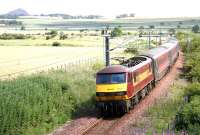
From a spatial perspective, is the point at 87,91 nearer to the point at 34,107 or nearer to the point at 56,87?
the point at 56,87

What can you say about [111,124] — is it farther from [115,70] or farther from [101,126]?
[115,70]

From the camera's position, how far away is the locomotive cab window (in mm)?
27156

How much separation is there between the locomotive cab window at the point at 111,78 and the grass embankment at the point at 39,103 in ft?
8.05

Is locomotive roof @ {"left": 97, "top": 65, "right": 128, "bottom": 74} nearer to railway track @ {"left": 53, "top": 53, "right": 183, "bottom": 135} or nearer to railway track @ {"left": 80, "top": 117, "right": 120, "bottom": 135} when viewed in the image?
railway track @ {"left": 53, "top": 53, "right": 183, "bottom": 135}

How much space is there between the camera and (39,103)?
24906 millimetres

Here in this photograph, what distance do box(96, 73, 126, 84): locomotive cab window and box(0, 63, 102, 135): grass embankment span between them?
2455mm

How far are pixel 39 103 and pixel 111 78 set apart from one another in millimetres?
4500

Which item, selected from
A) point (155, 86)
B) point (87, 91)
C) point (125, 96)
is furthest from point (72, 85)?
point (155, 86)

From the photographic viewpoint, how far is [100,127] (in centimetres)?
2431

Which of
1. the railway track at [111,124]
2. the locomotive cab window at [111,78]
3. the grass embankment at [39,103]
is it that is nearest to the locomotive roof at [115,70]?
the locomotive cab window at [111,78]

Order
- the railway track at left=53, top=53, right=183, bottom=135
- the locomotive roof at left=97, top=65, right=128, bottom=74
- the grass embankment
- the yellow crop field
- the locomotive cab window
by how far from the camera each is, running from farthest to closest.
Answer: the yellow crop field → the locomotive roof at left=97, top=65, right=128, bottom=74 → the locomotive cab window → the railway track at left=53, top=53, right=183, bottom=135 → the grass embankment

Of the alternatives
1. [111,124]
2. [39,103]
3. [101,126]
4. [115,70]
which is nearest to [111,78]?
[115,70]

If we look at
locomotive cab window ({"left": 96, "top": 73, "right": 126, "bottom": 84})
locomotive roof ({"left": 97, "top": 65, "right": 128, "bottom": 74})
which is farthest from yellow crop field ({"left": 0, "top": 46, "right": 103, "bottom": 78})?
locomotive cab window ({"left": 96, "top": 73, "right": 126, "bottom": 84})

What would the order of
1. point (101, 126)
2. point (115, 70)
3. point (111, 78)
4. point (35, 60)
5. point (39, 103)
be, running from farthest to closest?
point (35, 60) → point (115, 70) → point (111, 78) → point (39, 103) → point (101, 126)
